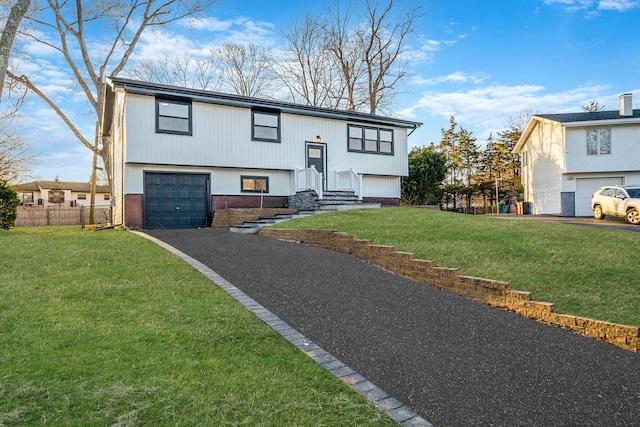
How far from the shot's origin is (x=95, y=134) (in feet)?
75.7

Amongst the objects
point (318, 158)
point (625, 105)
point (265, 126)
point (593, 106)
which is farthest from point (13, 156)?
point (593, 106)

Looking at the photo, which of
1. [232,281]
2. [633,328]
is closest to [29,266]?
Answer: [232,281]

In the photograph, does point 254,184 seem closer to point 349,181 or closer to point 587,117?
point 349,181

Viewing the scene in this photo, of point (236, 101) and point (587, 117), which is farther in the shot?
point (587, 117)

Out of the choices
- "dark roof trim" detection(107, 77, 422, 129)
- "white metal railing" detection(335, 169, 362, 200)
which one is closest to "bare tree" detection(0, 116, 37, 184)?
"dark roof trim" detection(107, 77, 422, 129)

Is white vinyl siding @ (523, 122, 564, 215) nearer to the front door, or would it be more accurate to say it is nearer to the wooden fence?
the front door

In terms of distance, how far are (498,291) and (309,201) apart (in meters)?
10.4

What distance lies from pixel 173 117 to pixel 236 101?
8.43 feet

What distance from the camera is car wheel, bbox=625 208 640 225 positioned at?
46.0ft

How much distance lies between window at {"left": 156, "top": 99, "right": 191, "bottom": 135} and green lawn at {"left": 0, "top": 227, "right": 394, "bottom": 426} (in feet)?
30.8

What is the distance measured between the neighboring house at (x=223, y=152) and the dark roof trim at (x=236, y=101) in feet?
0.12

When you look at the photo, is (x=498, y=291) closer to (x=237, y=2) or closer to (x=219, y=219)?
(x=219, y=219)

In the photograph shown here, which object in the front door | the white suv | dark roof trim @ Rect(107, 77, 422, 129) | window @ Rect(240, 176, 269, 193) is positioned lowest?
the white suv

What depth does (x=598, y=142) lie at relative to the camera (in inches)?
838
